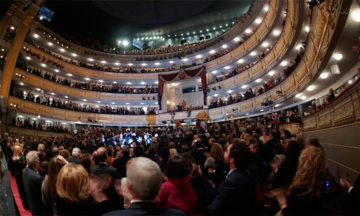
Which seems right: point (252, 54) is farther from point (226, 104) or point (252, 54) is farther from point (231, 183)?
point (231, 183)

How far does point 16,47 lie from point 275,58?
21773 millimetres

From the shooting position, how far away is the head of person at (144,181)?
57.4 inches

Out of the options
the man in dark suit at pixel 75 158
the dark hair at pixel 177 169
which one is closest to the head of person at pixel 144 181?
the dark hair at pixel 177 169

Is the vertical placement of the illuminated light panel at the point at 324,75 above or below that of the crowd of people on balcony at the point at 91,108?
below

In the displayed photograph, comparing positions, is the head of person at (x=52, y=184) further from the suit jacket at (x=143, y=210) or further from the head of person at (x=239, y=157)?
the head of person at (x=239, y=157)

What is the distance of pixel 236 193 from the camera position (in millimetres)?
2133

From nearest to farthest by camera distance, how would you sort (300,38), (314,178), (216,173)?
(314,178) → (216,173) → (300,38)

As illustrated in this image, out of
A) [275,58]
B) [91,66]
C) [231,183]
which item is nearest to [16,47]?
[91,66]

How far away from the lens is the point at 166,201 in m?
2.27

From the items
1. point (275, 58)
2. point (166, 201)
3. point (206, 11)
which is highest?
point (206, 11)

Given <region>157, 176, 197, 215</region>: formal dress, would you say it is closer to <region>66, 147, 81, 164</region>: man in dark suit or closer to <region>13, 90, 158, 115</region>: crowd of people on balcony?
<region>66, 147, 81, 164</region>: man in dark suit

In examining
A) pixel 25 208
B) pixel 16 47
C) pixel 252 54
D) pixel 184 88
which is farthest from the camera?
pixel 184 88

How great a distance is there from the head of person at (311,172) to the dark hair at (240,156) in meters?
0.47

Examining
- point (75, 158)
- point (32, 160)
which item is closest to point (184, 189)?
point (32, 160)
